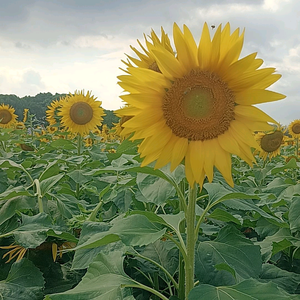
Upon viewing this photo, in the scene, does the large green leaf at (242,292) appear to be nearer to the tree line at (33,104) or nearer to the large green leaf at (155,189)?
the large green leaf at (155,189)

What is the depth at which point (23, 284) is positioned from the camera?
1.57 metres

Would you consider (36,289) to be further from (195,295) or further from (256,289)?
(256,289)

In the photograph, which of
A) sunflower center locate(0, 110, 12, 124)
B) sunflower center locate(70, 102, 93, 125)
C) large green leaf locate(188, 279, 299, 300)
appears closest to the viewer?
large green leaf locate(188, 279, 299, 300)

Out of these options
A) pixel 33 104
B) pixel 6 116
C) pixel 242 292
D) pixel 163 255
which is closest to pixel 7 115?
pixel 6 116

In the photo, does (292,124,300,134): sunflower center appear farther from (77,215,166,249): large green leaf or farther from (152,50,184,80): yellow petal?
(77,215,166,249): large green leaf

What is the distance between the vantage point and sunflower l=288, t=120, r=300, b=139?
7.56m

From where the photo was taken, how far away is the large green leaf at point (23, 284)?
1.54m

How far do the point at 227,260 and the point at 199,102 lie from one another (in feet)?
1.91

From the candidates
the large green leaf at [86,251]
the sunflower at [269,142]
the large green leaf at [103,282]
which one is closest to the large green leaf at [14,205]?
the large green leaf at [86,251]

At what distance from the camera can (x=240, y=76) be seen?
4.47 ft

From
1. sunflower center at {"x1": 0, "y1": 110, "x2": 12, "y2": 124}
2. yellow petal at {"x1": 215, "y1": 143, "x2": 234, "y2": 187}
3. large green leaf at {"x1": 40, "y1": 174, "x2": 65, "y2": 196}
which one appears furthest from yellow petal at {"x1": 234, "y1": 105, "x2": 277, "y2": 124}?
sunflower center at {"x1": 0, "y1": 110, "x2": 12, "y2": 124}

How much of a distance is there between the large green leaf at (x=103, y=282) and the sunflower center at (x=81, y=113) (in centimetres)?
352

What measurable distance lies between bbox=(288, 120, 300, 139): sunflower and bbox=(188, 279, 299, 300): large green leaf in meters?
6.95

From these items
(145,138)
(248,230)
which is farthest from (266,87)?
(248,230)
